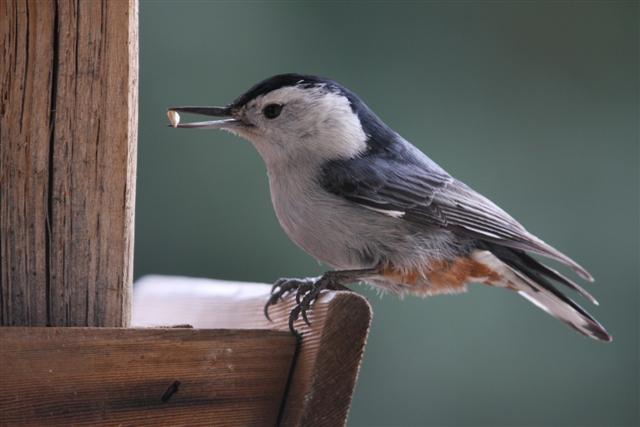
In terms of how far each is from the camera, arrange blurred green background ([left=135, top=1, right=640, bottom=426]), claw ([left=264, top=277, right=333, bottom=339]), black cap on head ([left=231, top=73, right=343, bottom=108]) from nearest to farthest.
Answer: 1. claw ([left=264, top=277, right=333, bottom=339])
2. black cap on head ([left=231, top=73, right=343, bottom=108])
3. blurred green background ([left=135, top=1, right=640, bottom=426])

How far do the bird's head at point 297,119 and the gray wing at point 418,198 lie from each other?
2.3 inches

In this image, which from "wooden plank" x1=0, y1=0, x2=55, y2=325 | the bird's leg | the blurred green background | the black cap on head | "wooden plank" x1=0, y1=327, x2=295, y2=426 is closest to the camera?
"wooden plank" x1=0, y1=327, x2=295, y2=426

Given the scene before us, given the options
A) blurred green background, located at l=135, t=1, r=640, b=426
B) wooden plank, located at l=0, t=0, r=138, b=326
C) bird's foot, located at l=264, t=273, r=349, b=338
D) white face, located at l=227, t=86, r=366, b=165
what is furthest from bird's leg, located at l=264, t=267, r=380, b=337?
blurred green background, located at l=135, t=1, r=640, b=426

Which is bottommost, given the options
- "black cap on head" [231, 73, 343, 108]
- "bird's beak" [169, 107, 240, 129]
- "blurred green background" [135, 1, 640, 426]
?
"blurred green background" [135, 1, 640, 426]

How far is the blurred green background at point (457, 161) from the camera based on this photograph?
3.75 meters

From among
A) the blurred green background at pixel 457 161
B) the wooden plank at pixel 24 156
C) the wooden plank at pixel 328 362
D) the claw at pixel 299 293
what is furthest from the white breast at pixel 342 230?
the blurred green background at pixel 457 161

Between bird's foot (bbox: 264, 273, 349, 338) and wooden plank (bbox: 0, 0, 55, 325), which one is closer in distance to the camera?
wooden plank (bbox: 0, 0, 55, 325)

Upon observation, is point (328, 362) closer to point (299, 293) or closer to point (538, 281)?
point (299, 293)

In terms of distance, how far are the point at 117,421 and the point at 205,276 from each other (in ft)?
7.86

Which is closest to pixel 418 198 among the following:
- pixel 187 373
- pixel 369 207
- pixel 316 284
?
pixel 369 207

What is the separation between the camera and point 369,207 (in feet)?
7.39

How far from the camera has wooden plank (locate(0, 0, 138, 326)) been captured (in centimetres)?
156

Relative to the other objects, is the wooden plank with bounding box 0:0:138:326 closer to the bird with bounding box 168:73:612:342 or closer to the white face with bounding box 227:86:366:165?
the bird with bounding box 168:73:612:342

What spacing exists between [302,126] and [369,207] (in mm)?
287
